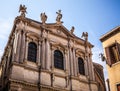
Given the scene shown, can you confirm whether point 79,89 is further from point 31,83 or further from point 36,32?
point 36,32

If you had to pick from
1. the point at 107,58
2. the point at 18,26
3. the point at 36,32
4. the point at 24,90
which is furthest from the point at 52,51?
the point at 107,58

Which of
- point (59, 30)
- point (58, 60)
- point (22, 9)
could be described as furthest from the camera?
point (59, 30)

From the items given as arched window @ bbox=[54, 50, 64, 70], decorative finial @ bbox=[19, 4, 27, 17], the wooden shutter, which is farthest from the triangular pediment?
the wooden shutter

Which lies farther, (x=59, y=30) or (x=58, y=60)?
(x=59, y=30)

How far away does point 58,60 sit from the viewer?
23094 mm

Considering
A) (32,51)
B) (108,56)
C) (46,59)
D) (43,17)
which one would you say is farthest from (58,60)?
(108,56)

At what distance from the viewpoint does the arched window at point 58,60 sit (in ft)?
74.5

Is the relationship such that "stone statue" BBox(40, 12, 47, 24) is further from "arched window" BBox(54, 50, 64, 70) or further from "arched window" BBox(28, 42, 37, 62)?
"arched window" BBox(54, 50, 64, 70)

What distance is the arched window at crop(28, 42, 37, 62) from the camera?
69.9 ft

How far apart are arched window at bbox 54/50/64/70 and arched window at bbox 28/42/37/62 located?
2.36 metres

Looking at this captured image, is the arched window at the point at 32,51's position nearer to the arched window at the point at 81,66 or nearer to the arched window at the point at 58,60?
the arched window at the point at 58,60

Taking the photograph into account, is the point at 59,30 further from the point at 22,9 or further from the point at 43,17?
the point at 22,9

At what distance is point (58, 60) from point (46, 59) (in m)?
1.72

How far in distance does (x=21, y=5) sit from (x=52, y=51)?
19.8 feet
